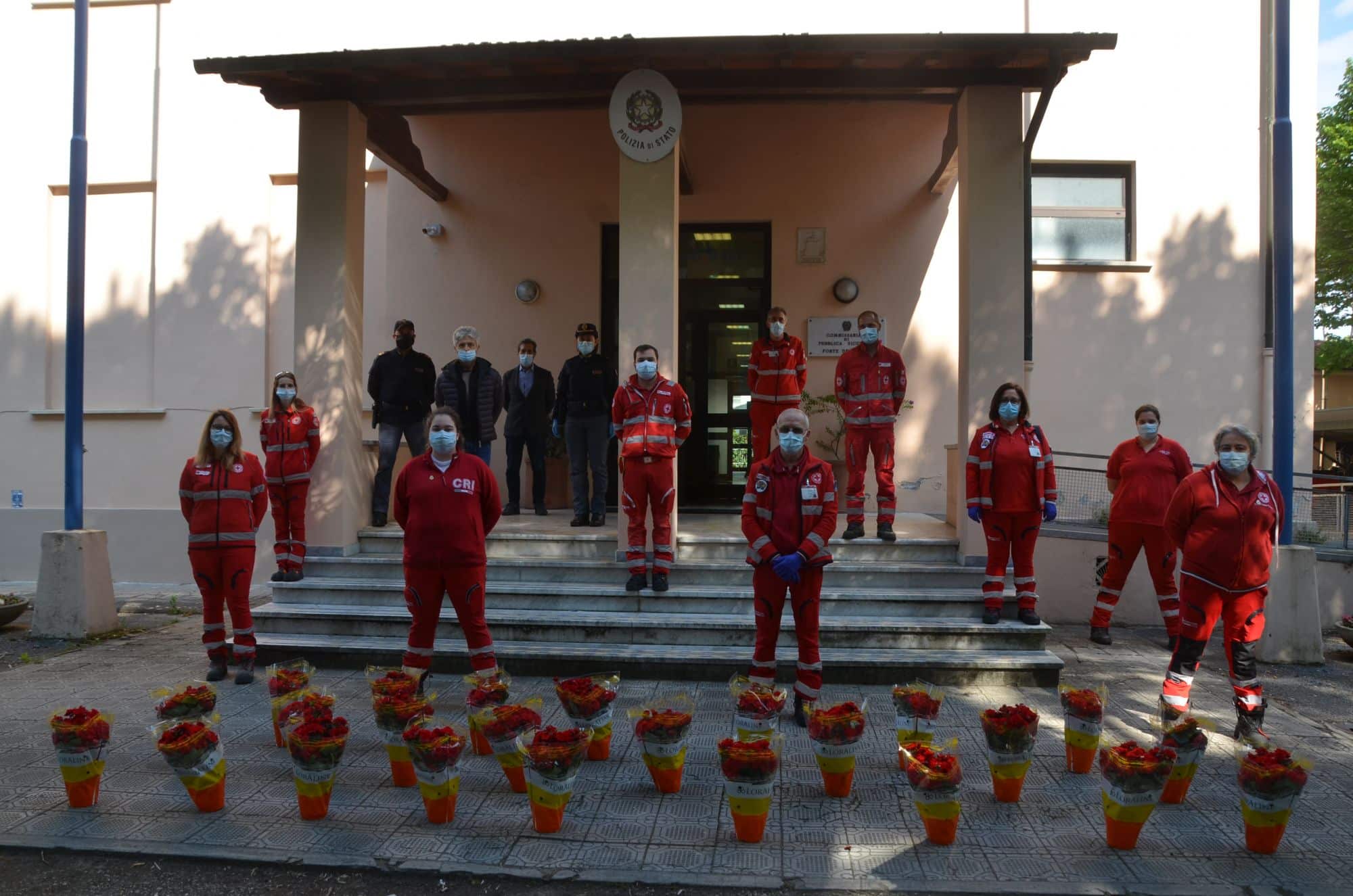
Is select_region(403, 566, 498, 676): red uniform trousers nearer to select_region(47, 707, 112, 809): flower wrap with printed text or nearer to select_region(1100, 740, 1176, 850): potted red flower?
select_region(47, 707, 112, 809): flower wrap with printed text

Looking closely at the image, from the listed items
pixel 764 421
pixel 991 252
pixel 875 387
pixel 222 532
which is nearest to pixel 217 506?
pixel 222 532

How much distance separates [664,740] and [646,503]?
3265mm

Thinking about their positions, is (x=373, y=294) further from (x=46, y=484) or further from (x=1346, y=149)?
(x=1346, y=149)

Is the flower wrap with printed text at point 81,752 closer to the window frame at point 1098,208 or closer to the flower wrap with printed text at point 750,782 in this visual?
the flower wrap with printed text at point 750,782

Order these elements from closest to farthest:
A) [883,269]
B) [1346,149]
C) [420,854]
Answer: [420,854] → [883,269] → [1346,149]

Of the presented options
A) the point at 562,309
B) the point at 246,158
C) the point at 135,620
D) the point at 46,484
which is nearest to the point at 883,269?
the point at 562,309

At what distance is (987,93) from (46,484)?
1250 cm

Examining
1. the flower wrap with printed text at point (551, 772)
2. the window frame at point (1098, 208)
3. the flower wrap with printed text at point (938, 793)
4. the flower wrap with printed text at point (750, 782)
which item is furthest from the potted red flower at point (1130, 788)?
the window frame at point (1098, 208)

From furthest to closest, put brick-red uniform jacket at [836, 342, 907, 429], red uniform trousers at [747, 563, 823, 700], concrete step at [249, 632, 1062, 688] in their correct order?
brick-red uniform jacket at [836, 342, 907, 429]
concrete step at [249, 632, 1062, 688]
red uniform trousers at [747, 563, 823, 700]

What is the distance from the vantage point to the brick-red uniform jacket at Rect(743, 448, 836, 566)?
5.78 metres

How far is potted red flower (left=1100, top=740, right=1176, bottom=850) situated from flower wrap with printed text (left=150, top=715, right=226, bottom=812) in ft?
14.5

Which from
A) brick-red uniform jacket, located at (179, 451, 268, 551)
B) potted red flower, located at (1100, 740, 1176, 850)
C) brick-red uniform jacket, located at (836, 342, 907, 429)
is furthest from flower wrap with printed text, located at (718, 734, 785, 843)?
brick-red uniform jacket, located at (836, 342, 907, 429)

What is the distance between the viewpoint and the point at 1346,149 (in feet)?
85.6

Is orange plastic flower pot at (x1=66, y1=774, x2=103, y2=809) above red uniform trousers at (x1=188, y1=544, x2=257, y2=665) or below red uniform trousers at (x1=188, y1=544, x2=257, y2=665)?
below
